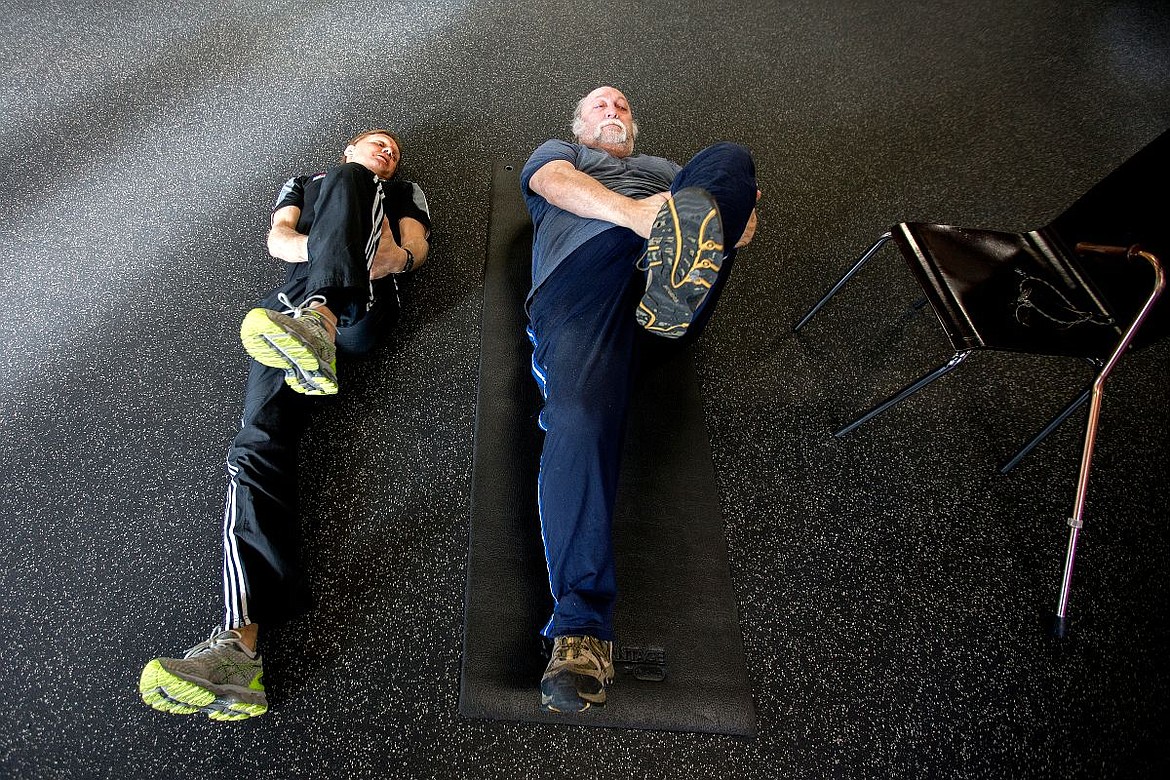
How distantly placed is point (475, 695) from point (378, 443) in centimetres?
66

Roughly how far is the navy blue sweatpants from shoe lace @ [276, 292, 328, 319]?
52 centimetres

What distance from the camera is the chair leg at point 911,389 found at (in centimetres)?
124

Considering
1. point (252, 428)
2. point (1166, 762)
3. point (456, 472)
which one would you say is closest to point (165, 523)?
point (252, 428)

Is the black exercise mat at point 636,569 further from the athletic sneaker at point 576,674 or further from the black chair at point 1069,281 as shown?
the black chair at point 1069,281

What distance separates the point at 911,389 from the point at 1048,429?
428 millimetres

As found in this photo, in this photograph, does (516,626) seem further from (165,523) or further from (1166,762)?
(1166,762)

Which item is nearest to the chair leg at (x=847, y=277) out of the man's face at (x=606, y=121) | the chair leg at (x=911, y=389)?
the chair leg at (x=911, y=389)

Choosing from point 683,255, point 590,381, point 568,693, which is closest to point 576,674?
point 568,693

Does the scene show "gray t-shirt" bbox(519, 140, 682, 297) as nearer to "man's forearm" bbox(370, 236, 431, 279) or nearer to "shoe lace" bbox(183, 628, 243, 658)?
"man's forearm" bbox(370, 236, 431, 279)

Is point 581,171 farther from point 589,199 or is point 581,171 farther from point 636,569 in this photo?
point 636,569

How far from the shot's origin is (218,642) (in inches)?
43.0

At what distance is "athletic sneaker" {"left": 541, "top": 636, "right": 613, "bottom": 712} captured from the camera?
1.04m

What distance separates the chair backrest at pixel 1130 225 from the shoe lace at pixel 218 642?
6.68ft

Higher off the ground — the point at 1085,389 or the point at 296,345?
the point at 296,345
